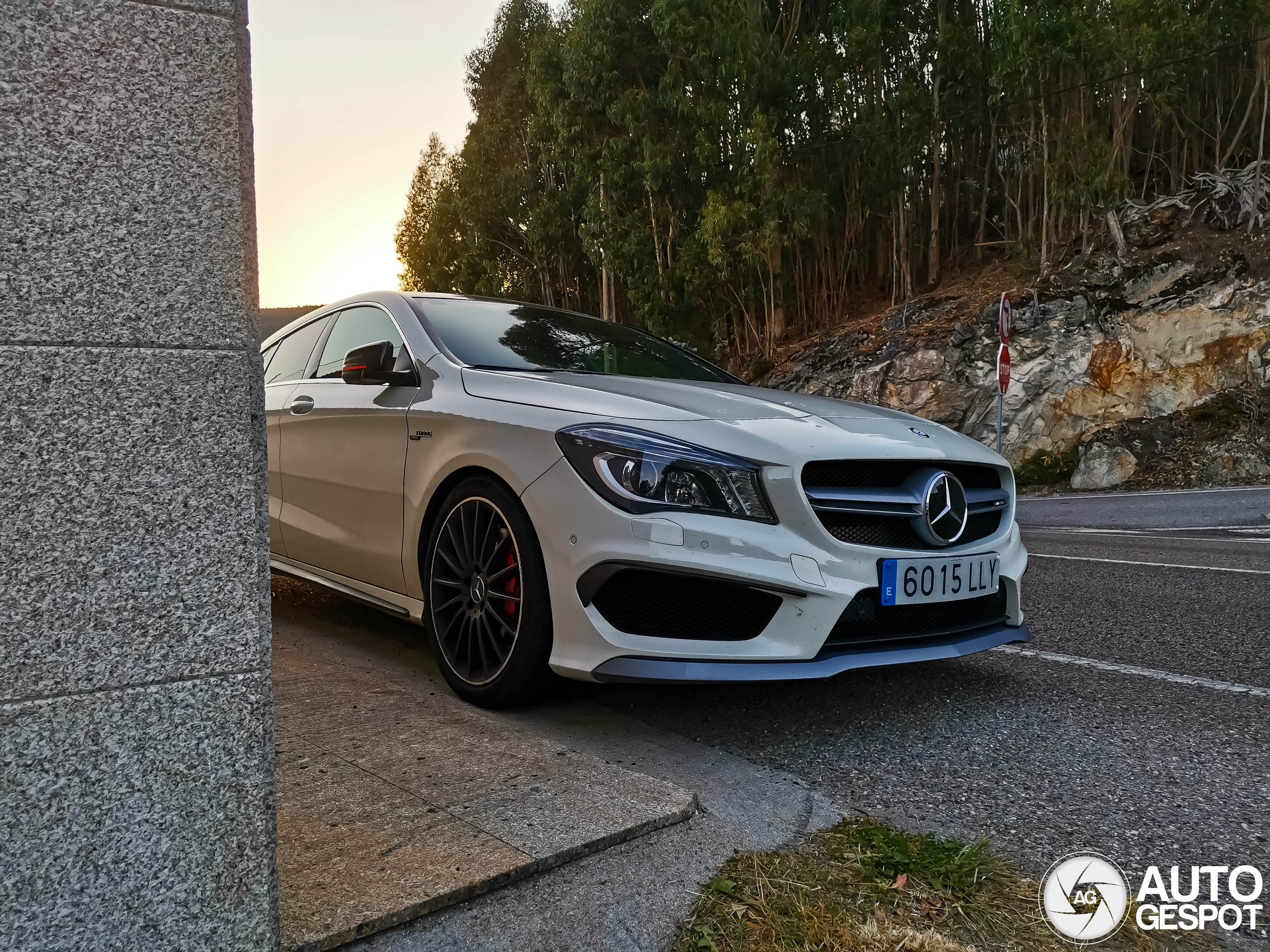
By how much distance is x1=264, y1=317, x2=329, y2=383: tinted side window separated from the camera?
16.3 feet

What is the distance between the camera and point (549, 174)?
110 feet

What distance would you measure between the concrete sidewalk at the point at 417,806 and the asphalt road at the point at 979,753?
0.06 metres

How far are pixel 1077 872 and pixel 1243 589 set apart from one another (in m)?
4.19

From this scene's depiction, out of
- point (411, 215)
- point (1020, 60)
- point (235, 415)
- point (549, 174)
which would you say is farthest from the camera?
point (411, 215)

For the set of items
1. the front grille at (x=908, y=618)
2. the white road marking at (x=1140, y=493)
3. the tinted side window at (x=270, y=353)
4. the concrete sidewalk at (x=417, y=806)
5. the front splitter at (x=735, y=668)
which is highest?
the tinted side window at (x=270, y=353)

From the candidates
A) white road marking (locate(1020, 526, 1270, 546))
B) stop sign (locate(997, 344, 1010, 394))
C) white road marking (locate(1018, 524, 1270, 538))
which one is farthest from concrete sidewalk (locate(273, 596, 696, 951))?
stop sign (locate(997, 344, 1010, 394))

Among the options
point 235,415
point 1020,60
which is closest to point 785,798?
point 235,415

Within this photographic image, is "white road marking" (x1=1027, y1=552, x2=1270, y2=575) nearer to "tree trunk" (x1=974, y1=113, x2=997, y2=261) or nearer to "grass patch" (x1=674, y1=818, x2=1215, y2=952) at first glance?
"grass patch" (x1=674, y1=818, x2=1215, y2=952)

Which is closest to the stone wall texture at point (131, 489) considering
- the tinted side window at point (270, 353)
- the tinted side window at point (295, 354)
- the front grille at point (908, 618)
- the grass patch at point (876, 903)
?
the grass patch at point (876, 903)

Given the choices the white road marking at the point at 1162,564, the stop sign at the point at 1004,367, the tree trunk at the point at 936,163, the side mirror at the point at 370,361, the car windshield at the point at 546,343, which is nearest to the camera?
the side mirror at the point at 370,361

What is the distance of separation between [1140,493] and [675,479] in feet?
42.3

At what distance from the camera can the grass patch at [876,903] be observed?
1.95 m

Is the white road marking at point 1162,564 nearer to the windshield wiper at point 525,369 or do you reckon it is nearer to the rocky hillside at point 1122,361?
the windshield wiper at point 525,369

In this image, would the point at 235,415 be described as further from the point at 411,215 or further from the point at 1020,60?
the point at 411,215
